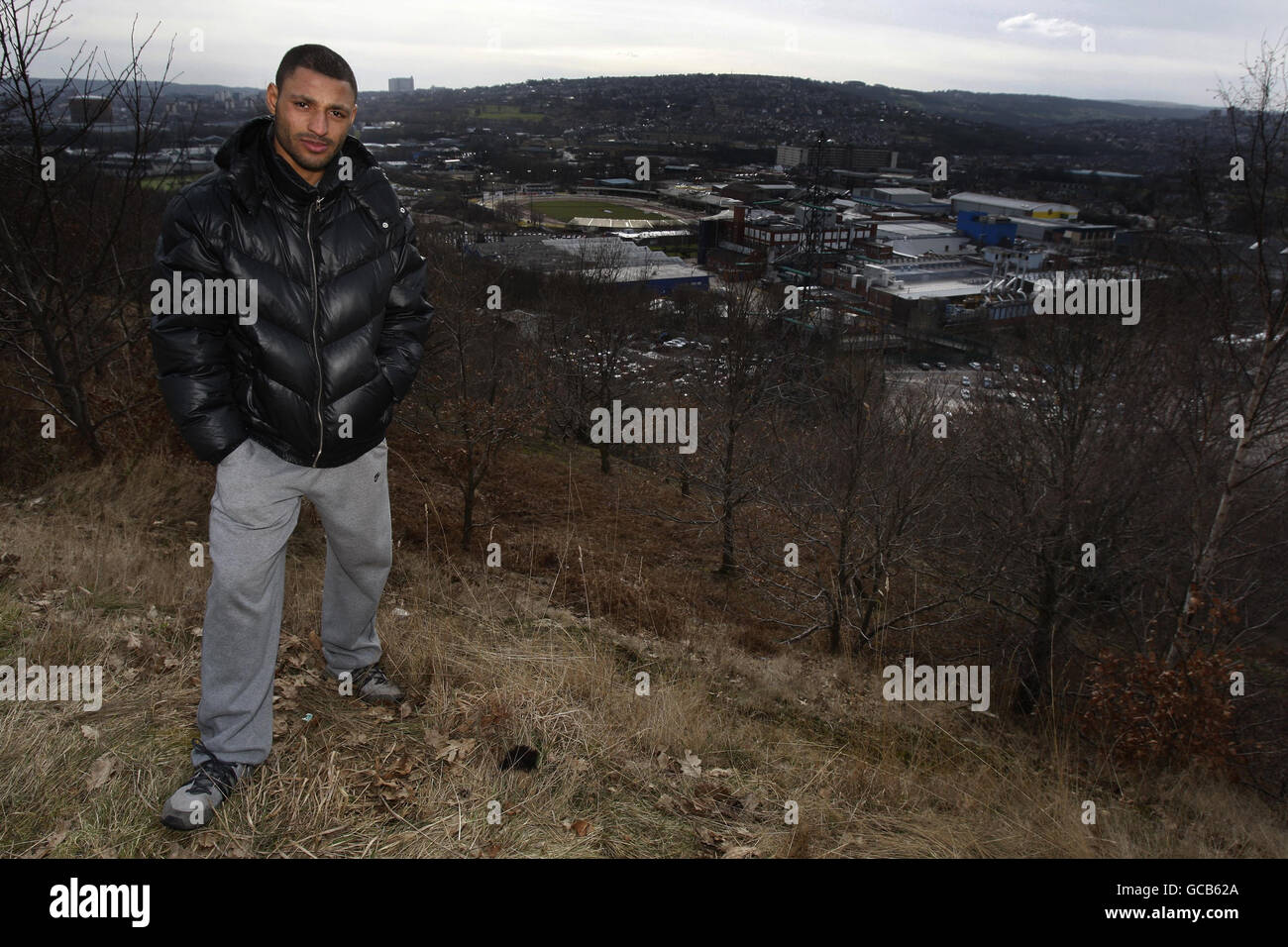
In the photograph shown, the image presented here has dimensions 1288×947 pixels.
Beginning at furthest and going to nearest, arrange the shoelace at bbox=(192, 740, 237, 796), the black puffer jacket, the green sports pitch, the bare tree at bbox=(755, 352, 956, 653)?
the green sports pitch, the bare tree at bbox=(755, 352, 956, 653), the shoelace at bbox=(192, 740, 237, 796), the black puffer jacket

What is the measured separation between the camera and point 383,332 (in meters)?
2.77

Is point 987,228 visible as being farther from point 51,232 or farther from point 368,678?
point 368,678

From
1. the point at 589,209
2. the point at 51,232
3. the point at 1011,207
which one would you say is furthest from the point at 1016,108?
the point at 51,232

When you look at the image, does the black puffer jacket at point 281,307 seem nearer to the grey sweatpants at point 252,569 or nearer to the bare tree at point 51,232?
the grey sweatpants at point 252,569

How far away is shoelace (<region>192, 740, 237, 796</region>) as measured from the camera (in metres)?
2.41

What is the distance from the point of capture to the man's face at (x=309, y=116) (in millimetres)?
2305

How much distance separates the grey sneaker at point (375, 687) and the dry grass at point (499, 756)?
6 centimetres

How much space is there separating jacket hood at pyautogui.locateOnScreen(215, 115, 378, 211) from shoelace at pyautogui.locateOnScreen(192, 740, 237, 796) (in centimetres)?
172

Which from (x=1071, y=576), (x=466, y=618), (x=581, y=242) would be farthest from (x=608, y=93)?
(x=466, y=618)

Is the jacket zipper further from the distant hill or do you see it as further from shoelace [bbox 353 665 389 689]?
the distant hill

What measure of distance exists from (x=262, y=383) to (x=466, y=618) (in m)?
2.35

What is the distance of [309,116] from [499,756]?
2215mm

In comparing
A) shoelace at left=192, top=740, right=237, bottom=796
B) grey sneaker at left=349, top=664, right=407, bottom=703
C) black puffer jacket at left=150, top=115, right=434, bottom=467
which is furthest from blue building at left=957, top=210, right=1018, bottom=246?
shoelace at left=192, top=740, right=237, bottom=796

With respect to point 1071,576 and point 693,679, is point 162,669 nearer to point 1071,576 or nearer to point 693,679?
point 693,679
